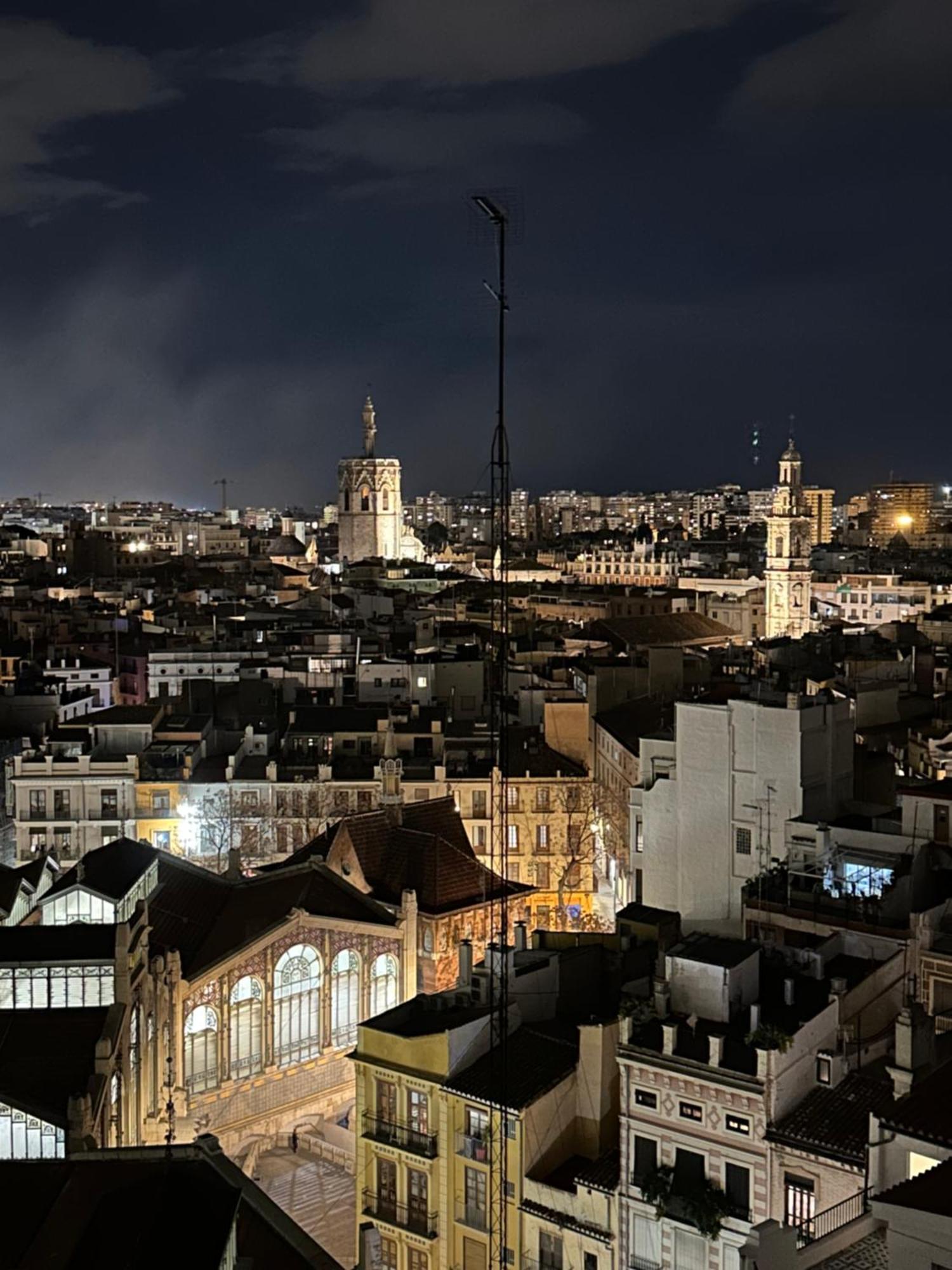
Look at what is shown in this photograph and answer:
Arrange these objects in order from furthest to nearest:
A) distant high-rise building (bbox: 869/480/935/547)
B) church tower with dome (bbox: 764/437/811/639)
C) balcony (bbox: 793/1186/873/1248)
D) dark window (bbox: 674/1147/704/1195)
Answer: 1. distant high-rise building (bbox: 869/480/935/547)
2. church tower with dome (bbox: 764/437/811/639)
3. dark window (bbox: 674/1147/704/1195)
4. balcony (bbox: 793/1186/873/1248)

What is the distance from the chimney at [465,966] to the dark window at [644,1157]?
335 centimetres

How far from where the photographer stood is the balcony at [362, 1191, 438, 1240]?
14805mm

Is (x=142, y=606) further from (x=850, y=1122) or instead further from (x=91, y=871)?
(x=850, y=1122)

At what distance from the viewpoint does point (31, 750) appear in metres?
29.9

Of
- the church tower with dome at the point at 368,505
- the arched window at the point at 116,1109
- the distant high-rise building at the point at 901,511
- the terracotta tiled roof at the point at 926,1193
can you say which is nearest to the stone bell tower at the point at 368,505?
the church tower with dome at the point at 368,505

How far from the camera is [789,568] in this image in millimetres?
61656

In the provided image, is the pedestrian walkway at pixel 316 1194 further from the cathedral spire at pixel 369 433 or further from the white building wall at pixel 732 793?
the cathedral spire at pixel 369 433

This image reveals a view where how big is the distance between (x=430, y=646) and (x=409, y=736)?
13542mm

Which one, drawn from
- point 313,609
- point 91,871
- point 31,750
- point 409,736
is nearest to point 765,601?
point 313,609

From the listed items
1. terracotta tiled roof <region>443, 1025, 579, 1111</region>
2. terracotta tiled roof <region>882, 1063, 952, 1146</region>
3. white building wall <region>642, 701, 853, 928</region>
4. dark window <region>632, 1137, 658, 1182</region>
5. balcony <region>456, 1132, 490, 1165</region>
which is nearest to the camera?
terracotta tiled roof <region>882, 1063, 952, 1146</region>

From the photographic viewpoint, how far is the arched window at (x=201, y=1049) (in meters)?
18.8

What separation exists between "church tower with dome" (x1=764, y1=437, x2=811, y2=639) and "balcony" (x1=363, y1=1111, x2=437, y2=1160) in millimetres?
48143

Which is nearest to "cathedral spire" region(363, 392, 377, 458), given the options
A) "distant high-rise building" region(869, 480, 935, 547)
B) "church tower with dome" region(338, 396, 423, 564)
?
"church tower with dome" region(338, 396, 423, 564)

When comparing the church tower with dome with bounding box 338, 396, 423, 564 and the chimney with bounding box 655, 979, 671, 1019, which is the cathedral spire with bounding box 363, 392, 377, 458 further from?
the chimney with bounding box 655, 979, 671, 1019
